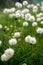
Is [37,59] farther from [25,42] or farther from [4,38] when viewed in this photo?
[4,38]

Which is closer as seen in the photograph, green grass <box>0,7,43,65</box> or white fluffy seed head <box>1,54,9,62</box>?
white fluffy seed head <box>1,54,9,62</box>

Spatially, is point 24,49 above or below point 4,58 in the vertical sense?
above

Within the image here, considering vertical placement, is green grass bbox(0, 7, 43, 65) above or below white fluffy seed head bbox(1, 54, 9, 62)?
above

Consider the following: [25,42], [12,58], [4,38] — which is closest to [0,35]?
[4,38]

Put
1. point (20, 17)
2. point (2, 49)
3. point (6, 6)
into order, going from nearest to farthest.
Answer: point (2, 49) < point (20, 17) < point (6, 6)

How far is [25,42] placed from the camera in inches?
193

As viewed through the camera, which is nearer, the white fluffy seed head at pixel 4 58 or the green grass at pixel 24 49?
the white fluffy seed head at pixel 4 58

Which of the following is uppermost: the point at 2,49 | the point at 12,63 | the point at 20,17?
the point at 20,17

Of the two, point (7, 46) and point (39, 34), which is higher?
point (39, 34)

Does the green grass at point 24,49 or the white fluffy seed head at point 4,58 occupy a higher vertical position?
the green grass at point 24,49

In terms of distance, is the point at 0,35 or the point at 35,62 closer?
the point at 35,62

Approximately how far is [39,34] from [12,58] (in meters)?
1.28

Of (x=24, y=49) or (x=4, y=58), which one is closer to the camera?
(x=4, y=58)

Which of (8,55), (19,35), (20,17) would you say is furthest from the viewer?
(20,17)
